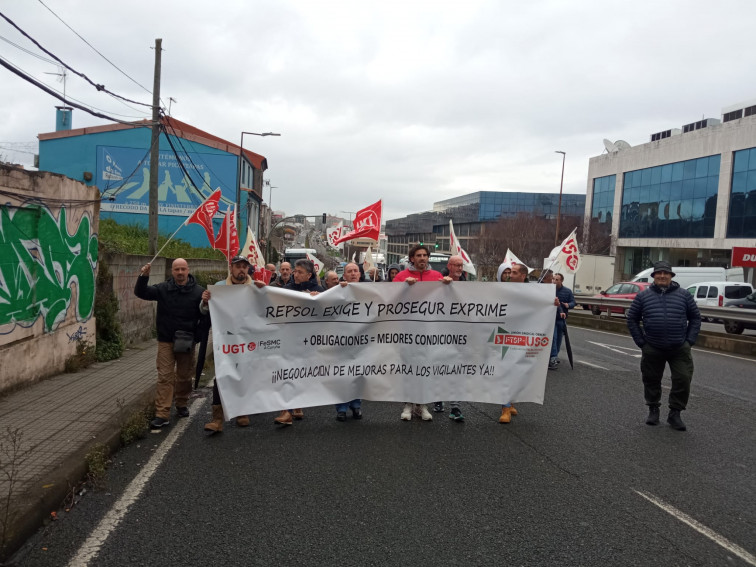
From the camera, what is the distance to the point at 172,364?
6.39 m

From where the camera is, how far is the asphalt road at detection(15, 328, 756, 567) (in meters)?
3.57

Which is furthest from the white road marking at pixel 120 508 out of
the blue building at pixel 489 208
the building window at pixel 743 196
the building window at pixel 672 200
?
the blue building at pixel 489 208

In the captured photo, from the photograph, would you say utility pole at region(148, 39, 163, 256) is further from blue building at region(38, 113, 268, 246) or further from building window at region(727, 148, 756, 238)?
building window at region(727, 148, 756, 238)

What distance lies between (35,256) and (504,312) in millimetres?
6028

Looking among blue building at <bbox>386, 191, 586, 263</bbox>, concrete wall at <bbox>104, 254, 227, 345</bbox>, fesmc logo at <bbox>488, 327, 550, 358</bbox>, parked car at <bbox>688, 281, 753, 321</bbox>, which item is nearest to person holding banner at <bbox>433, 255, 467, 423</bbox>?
fesmc logo at <bbox>488, 327, 550, 358</bbox>

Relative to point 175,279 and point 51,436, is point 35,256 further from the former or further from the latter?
point 51,436

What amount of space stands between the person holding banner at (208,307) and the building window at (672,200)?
44837 millimetres

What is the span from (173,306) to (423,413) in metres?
3.00

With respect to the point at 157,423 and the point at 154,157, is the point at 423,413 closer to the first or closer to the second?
the point at 157,423

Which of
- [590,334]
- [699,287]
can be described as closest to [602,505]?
[590,334]

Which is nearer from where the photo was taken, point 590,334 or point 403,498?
A: point 403,498

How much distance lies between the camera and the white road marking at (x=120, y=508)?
3467mm

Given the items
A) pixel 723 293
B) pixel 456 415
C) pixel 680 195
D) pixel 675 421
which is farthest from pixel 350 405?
pixel 680 195

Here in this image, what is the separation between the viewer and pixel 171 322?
6324mm
